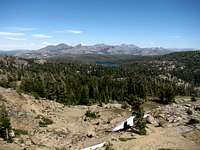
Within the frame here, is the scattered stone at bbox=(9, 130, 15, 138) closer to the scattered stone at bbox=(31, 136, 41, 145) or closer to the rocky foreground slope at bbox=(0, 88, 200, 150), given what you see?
the rocky foreground slope at bbox=(0, 88, 200, 150)

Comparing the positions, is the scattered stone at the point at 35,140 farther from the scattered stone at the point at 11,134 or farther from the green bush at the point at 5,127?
the green bush at the point at 5,127

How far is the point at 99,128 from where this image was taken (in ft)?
254

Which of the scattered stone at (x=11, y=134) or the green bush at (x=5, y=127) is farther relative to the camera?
the scattered stone at (x=11, y=134)

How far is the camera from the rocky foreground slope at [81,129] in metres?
55.7

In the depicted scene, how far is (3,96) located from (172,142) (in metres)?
49.0

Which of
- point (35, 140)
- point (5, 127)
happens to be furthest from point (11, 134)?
point (35, 140)

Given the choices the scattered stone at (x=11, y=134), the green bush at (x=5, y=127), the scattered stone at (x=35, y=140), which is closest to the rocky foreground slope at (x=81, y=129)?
the scattered stone at (x=35, y=140)

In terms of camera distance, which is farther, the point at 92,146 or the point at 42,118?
the point at 42,118

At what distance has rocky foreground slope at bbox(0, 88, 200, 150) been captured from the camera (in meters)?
55.7

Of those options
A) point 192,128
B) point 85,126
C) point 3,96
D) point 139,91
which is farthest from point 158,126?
point 139,91

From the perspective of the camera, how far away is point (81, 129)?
75375 millimetres

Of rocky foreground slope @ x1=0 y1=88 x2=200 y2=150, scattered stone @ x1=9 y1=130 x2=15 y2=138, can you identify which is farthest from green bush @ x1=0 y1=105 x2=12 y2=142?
rocky foreground slope @ x1=0 y1=88 x2=200 y2=150

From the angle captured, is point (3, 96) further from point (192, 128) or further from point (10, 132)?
point (192, 128)

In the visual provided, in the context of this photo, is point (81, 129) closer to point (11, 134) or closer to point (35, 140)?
point (35, 140)
